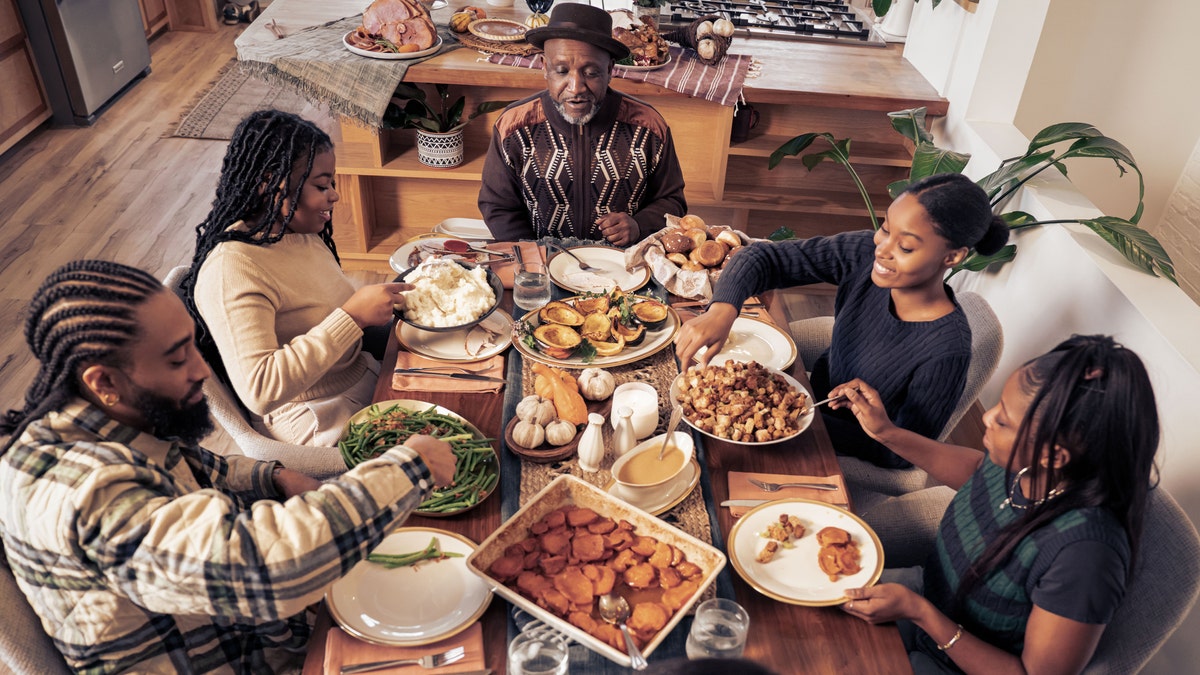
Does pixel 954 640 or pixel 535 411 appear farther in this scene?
pixel 535 411

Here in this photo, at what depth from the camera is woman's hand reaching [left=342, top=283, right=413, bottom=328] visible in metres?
1.93

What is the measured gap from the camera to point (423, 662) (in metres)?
1.30

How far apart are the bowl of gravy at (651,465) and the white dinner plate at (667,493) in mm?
11

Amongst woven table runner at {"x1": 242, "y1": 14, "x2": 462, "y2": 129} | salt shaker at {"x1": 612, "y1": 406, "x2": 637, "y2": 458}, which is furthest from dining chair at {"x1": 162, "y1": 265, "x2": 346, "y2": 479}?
woven table runner at {"x1": 242, "y1": 14, "x2": 462, "y2": 129}

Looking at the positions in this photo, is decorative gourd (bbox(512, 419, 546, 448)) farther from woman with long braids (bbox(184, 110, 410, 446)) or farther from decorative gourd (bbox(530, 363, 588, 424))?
woman with long braids (bbox(184, 110, 410, 446))

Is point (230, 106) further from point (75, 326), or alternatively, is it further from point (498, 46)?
point (75, 326)

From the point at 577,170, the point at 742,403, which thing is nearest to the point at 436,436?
the point at 742,403

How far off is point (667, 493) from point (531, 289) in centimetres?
72

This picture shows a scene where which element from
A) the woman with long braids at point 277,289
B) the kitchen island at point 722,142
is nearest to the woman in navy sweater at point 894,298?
the woman with long braids at point 277,289

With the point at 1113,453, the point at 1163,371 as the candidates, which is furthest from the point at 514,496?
the point at 1163,371

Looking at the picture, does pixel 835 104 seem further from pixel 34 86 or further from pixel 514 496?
pixel 34 86

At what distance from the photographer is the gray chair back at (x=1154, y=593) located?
1.43 meters

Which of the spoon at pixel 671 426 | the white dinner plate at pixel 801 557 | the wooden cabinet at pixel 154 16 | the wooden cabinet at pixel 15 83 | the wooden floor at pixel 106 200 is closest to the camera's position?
the white dinner plate at pixel 801 557

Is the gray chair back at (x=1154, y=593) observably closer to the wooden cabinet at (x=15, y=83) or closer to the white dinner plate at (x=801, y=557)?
the white dinner plate at (x=801, y=557)
